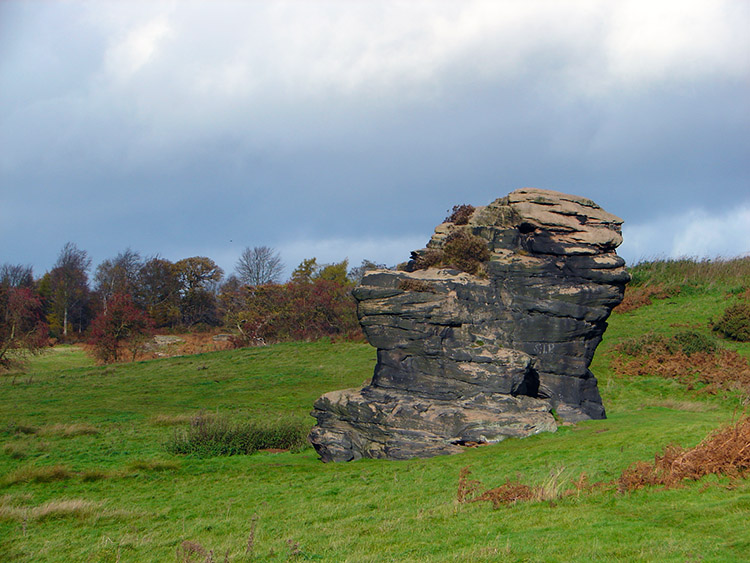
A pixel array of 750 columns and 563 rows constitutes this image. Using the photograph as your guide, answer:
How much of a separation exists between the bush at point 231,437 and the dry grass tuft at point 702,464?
52.2ft

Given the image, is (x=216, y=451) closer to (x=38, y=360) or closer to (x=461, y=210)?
(x=461, y=210)

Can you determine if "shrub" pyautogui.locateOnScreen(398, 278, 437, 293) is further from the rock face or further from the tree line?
the tree line

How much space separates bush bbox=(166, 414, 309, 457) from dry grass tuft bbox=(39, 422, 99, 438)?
4391 mm

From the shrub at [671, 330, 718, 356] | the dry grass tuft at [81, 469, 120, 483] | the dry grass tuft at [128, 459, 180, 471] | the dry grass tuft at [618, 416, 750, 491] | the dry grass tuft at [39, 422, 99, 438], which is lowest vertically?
the dry grass tuft at [128, 459, 180, 471]

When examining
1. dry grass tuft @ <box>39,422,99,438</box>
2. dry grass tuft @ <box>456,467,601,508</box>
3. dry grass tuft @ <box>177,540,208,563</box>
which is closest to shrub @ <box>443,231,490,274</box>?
dry grass tuft @ <box>456,467,601,508</box>

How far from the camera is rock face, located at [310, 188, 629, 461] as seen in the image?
849 inches

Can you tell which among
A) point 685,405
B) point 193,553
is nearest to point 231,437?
point 193,553

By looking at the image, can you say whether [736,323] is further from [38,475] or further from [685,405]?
[38,475]

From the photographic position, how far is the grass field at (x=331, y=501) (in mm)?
9477

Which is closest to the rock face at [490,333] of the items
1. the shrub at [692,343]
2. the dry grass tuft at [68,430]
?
the dry grass tuft at [68,430]

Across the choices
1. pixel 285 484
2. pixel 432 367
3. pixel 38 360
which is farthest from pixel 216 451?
pixel 38 360

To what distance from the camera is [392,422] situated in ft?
→ 69.5

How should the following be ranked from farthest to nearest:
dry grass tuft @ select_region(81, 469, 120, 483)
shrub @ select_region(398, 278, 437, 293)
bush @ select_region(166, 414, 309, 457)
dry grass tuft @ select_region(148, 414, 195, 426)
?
dry grass tuft @ select_region(148, 414, 195, 426)
bush @ select_region(166, 414, 309, 457)
shrub @ select_region(398, 278, 437, 293)
dry grass tuft @ select_region(81, 469, 120, 483)

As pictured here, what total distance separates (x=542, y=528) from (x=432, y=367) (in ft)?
41.2
